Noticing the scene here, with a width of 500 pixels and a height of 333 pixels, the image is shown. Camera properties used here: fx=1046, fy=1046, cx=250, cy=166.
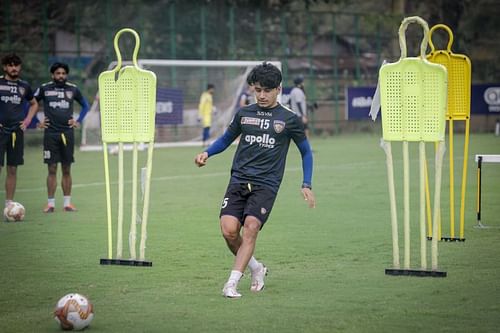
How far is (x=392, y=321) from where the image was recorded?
8008 mm

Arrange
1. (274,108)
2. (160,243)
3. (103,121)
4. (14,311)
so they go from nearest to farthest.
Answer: (14,311) < (274,108) < (103,121) < (160,243)

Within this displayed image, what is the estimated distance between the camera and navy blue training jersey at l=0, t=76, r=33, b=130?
16.0 m

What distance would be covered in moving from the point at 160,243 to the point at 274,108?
3922 millimetres

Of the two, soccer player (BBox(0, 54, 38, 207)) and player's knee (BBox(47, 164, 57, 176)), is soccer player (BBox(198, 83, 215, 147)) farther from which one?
soccer player (BBox(0, 54, 38, 207))

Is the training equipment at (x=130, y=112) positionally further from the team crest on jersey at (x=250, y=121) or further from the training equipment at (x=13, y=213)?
the training equipment at (x=13, y=213)

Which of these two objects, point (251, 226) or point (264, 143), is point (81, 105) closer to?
point (264, 143)

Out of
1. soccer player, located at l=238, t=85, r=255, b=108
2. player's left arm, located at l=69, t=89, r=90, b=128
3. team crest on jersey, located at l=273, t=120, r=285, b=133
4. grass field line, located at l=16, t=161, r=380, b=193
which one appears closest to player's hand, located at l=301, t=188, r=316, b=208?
team crest on jersey, located at l=273, t=120, r=285, b=133

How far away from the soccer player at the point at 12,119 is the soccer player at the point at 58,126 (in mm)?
366

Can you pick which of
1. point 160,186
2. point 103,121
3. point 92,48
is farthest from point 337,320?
point 92,48

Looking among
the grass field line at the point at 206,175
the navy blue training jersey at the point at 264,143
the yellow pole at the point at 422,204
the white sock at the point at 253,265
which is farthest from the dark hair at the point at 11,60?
the yellow pole at the point at 422,204

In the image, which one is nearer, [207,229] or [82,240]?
[82,240]

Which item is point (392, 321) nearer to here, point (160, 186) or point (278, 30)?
point (160, 186)

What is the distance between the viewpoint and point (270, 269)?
423 inches

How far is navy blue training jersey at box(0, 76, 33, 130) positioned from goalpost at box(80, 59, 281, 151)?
51.9 ft
